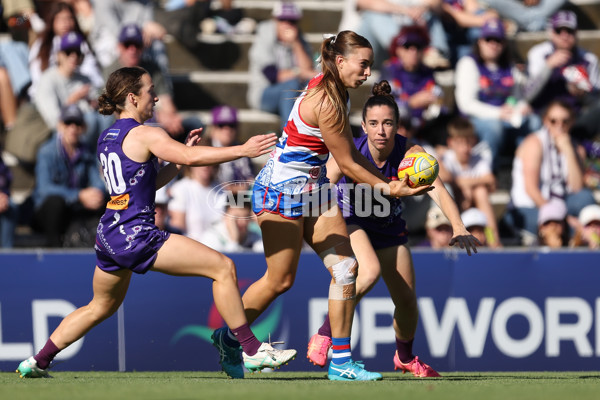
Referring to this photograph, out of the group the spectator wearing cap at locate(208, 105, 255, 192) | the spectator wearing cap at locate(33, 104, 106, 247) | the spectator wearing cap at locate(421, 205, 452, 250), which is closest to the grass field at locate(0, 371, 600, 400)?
the spectator wearing cap at locate(421, 205, 452, 250)

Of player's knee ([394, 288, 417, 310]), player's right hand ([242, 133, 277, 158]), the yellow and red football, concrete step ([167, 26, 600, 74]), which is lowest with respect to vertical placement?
player's knee ([394, 288, 417, 310])

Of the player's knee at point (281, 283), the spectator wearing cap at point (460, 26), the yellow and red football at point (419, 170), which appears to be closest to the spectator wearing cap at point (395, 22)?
the spectator wearing cap at point (460, 26)

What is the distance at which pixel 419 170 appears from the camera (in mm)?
6465

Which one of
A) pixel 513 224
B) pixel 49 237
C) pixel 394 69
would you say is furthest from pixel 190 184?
pixel 513 224

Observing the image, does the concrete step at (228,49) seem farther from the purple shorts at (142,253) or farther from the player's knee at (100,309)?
the purple shorts at (142,253)

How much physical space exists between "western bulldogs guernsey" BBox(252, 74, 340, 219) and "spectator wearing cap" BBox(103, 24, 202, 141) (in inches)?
181

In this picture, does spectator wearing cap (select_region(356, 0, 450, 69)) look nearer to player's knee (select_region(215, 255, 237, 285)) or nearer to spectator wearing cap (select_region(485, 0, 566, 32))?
spectator wearing cap (select_region(485, 0, 566, 32))

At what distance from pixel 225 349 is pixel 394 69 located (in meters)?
5.81

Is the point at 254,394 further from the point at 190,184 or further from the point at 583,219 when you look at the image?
the point at 583,219

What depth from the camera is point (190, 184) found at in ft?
33.6

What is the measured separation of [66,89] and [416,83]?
13.3 ft

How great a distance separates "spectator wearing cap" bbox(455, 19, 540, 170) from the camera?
460 inches

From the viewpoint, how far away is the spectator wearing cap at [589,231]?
33.2 feet

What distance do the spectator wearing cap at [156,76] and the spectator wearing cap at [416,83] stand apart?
241 centimetres
